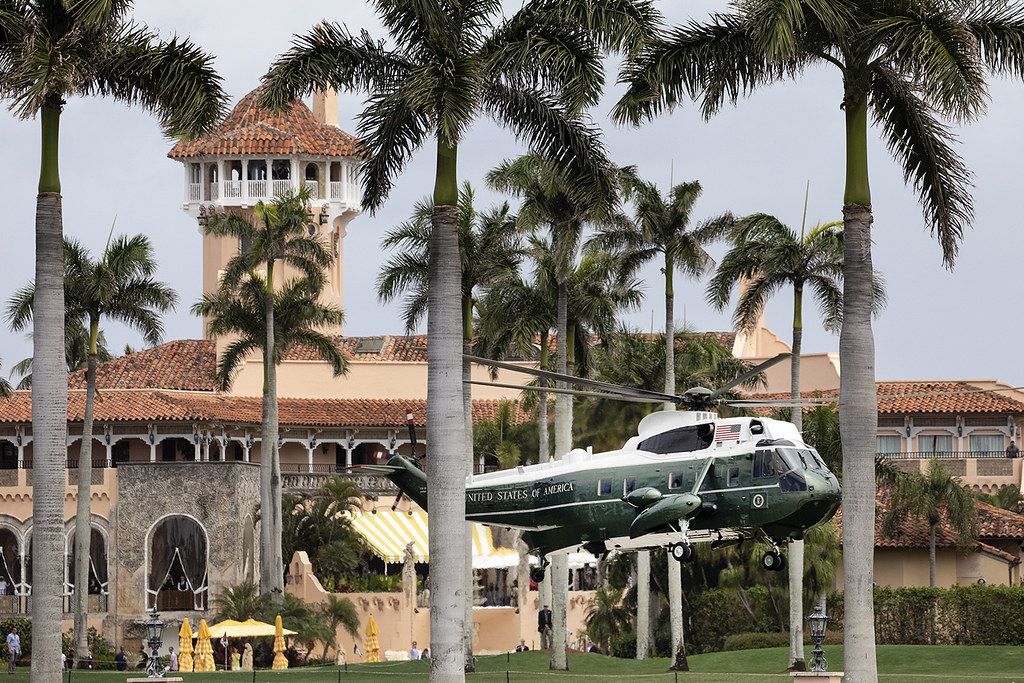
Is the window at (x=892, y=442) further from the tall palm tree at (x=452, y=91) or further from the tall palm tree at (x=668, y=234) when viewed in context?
the tall palm tree at (x=452, y=91)

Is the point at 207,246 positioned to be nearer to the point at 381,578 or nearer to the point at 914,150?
the point at 381,578

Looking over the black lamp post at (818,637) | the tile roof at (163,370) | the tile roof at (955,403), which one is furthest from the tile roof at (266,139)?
the black lamp post at (818,637)

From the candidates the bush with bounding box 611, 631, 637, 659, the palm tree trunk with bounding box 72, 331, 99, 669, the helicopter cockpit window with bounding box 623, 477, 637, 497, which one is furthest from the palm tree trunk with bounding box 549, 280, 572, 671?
the palm tree trunk with bounding box 72, 331, 99, 669

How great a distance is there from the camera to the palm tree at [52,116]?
2577 centimetres

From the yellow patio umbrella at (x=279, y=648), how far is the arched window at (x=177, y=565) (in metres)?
8.89

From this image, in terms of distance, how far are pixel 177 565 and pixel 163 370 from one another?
1837 cm

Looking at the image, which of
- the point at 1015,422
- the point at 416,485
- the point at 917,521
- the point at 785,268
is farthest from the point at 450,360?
the point at 1015,422

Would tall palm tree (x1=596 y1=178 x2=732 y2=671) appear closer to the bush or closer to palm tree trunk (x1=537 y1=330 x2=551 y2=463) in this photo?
palm tree trunk (x1=537 y1=330 x2=551 y2=463)

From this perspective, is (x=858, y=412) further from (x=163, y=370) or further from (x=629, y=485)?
(x=163, y=370)

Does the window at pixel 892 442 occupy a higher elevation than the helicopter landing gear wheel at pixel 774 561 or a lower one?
higher

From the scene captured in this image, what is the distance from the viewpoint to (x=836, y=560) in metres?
57.0

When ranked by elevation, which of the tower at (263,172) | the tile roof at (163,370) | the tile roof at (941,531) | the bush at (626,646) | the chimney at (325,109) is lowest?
the bush at (626,646)

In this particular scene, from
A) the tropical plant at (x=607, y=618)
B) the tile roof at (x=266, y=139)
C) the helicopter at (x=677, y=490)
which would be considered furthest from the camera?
the tile roof at (x=266, y=139)

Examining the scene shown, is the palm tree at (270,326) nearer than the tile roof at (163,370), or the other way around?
the palm tree at (270,326)
